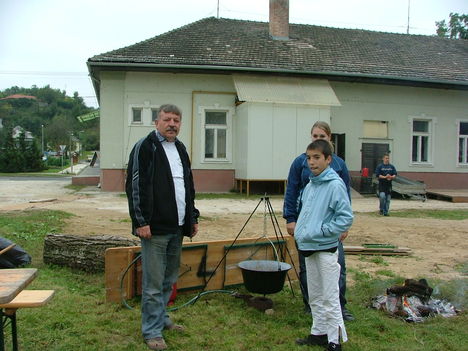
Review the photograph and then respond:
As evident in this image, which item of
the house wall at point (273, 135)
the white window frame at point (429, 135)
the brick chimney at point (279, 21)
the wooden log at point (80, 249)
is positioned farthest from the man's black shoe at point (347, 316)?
the brick chimney at point (279, 21)

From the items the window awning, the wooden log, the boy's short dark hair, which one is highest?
the window awning

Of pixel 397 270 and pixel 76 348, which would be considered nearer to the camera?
pixel 76 348

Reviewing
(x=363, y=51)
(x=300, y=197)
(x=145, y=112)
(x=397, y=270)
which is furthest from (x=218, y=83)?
(x=300, y=197)

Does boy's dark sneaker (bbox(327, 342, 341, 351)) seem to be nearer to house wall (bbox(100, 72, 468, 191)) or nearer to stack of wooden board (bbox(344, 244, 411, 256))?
stack of wooden board (bbox(344, 244, 411, 256))

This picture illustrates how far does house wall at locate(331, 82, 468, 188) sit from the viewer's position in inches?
710

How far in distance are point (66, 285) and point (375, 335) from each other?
315cm

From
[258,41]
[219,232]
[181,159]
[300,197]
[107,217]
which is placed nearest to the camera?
[181,159]

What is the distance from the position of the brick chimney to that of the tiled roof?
1.38 ft

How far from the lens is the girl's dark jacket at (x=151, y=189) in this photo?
10.7ft

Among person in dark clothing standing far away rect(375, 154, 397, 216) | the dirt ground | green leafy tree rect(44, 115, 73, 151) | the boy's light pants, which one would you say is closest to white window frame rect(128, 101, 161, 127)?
the dirt ground

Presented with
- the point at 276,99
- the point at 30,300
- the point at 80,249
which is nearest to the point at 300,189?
the point at 30,300

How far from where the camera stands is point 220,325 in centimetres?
383

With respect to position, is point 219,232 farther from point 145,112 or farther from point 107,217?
point 145,112

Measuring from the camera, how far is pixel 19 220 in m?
8.26
